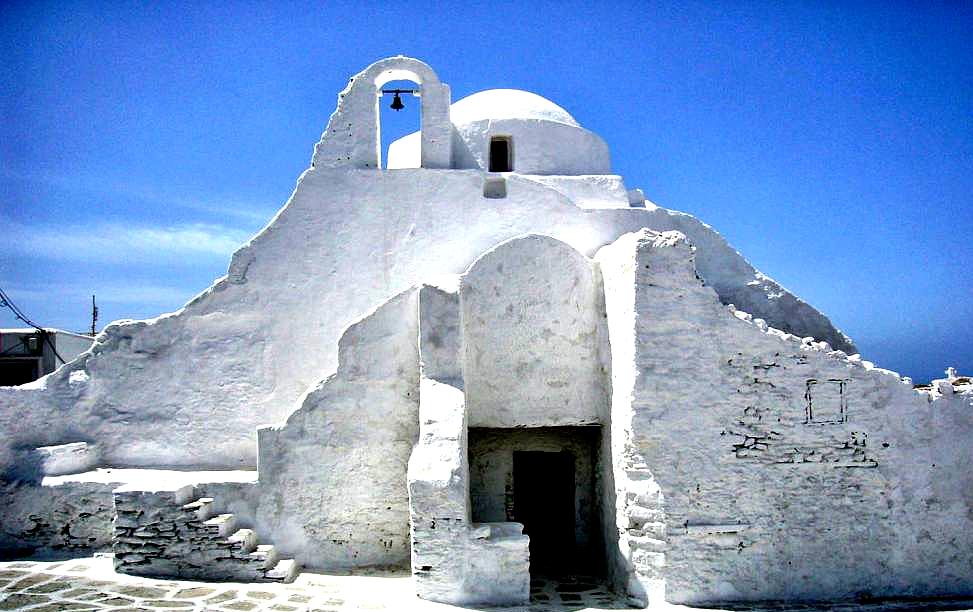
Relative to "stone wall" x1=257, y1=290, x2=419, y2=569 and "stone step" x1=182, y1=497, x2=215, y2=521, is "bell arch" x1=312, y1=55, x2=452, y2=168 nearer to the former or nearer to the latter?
"stone wall" x1=257, y1=290, x2=419, y2=569

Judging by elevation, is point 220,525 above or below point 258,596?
above

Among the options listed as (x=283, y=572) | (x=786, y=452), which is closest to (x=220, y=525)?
(x=283, y=572)

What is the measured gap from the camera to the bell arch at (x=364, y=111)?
10961mm

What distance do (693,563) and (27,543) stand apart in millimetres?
8529

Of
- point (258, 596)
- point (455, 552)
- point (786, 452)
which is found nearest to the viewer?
point (455, 552)

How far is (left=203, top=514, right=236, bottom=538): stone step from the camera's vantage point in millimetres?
8188

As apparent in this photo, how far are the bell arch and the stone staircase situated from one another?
5.49 m

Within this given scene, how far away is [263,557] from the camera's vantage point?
27.0 ft

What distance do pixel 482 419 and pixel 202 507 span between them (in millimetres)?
3546

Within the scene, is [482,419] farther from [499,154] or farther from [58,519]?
[58,519]

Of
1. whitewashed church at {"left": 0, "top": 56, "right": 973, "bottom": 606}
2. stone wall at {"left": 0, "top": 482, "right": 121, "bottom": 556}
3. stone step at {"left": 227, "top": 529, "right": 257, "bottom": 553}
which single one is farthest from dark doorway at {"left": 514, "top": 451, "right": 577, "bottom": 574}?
stone wall at {"left": 0, "top": 482, "right": 121, "bottom": 556}

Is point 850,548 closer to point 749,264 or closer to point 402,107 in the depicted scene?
point 749,264

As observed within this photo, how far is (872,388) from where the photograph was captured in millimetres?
8141

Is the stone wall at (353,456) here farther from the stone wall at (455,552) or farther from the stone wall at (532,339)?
the stone wall at (455,552)
